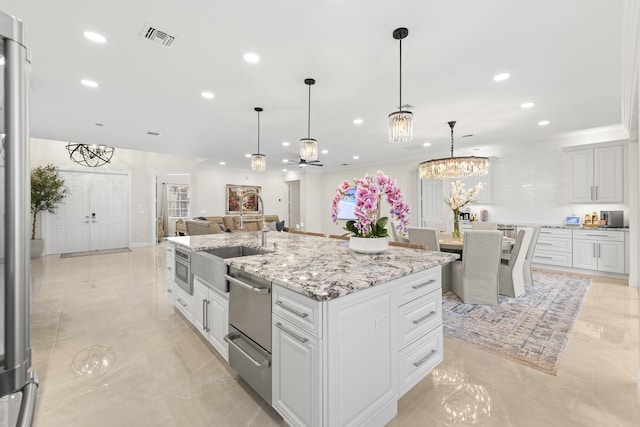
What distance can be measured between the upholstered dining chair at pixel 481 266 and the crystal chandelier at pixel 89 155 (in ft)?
27.0

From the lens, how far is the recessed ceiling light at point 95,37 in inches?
89.0

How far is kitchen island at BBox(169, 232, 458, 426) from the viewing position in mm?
1348

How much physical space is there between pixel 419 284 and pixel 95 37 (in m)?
3.09

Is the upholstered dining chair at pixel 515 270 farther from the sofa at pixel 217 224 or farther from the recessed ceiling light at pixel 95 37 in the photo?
the recessed ceiling light at pixel 95 37

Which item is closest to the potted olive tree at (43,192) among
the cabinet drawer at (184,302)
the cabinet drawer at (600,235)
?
the cabinet drawer at (184,302)

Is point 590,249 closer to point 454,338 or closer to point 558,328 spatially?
point 558,328

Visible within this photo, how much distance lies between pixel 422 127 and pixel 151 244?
788 centimetres

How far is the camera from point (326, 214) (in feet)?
34.8

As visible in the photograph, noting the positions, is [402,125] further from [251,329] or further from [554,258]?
[554,258]

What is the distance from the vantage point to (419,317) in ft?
6.10

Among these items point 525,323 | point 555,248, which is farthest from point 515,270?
point 555,248

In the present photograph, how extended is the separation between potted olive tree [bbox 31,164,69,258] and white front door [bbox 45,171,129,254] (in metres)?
0.39

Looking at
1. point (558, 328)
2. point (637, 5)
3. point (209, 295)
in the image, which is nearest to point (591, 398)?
point (558, 328)

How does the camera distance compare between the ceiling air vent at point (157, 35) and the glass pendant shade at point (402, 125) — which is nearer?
the ceiling air vent at point (157, 35)
